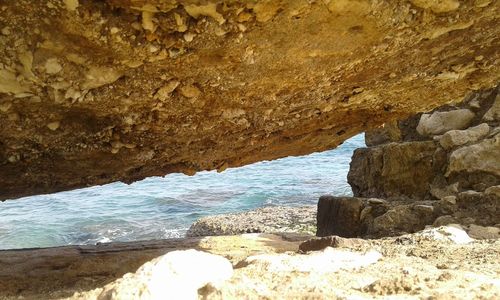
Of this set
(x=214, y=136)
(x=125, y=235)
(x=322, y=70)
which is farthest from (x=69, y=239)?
(x=322, y=70)

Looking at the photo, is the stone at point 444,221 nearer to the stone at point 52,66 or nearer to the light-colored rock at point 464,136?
the light-colored rock at point 464,136

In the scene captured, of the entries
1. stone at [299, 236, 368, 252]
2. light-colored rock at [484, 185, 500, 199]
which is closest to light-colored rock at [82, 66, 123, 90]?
stone at [299, 236, 368, 252]

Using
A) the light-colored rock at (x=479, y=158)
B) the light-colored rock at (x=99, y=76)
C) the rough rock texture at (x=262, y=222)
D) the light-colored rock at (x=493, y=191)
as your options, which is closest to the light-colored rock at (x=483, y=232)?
the light-colored rock at (x=493, y=191)

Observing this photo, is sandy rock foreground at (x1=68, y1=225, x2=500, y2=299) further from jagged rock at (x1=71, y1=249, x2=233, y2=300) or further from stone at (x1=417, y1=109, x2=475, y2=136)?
stone at (x1=417, y1=109, x2=475, y2=136)

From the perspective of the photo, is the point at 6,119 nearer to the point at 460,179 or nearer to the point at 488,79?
the point at 488,79

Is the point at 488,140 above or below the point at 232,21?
below

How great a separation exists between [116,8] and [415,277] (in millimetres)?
1791

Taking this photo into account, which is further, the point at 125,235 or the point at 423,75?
the point at 125,235

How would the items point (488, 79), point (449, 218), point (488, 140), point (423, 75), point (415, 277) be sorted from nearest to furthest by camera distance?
point (415, 277), point (423, 75), point (488, 79), point (449, 218), point (488, 140)

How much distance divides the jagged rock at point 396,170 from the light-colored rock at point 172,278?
4.28 m

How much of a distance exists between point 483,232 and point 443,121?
2.01 m

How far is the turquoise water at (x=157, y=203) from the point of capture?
1142 centimetres

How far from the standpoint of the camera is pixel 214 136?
3.64 metres

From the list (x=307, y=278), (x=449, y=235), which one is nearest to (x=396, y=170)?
(x=449, y=235)
